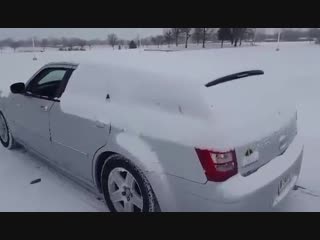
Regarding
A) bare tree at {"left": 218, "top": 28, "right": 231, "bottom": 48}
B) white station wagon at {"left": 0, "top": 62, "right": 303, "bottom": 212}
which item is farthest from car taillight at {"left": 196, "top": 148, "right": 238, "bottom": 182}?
bare tree at {"left": 218, "top": 28, "right": 231, "bottom": 48}

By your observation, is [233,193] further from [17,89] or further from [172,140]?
[17,89]

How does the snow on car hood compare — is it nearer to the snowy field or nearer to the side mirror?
the snowy field

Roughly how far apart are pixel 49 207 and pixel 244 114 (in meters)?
2.31

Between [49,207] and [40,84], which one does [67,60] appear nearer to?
[40,84]

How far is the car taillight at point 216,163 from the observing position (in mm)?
2227

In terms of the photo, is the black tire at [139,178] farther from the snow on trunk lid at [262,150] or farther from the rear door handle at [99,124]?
the snow on trunk lid at [262,150]

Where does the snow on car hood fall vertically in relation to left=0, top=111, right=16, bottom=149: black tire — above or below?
above

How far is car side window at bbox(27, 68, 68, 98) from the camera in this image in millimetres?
3698

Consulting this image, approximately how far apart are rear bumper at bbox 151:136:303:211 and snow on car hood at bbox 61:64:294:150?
0.30 metres

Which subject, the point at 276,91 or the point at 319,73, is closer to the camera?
the point at 276,91

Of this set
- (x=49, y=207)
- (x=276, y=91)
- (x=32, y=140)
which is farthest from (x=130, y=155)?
(x=32, y=140)

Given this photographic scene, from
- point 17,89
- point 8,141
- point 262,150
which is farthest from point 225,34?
point 262,150

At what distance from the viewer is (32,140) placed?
4102mm

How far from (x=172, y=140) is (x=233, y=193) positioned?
60 centimetres
